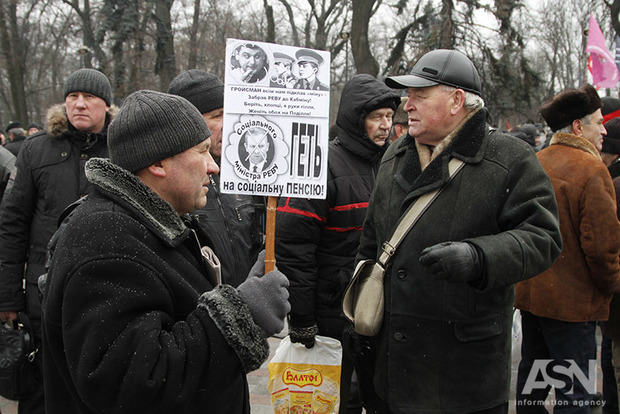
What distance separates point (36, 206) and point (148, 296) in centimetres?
214

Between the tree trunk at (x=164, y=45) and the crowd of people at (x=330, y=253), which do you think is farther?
the tree trunk at (x=164, y=45)

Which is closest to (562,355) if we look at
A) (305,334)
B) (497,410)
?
(497,410)

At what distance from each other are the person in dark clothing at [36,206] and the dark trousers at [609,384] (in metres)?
3.79

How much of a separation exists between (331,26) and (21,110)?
684 inches

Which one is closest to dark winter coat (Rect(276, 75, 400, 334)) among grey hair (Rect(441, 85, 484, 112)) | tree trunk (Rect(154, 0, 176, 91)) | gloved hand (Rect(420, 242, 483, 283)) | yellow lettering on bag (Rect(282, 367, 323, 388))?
yellow lettering on bag (Rect(282, 367, 323, 388))

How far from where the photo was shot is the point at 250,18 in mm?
30188

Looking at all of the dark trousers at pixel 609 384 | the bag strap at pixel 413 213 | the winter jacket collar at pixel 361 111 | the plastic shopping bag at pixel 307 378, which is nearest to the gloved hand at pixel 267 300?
the bag strap at pixel 413 213

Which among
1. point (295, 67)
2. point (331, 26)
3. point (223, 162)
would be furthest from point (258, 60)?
point (331, 26)

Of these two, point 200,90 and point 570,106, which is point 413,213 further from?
point 570,106

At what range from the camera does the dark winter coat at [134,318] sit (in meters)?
1.36

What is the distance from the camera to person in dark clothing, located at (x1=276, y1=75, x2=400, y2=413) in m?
2.99

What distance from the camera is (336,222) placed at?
121 inches

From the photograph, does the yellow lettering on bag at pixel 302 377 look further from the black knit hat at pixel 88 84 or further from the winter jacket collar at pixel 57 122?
the black knit hat at pixel 88 84

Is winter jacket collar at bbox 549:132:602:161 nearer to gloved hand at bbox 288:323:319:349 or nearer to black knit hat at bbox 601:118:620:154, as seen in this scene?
black knit hat at bbox 601:118:620:154
